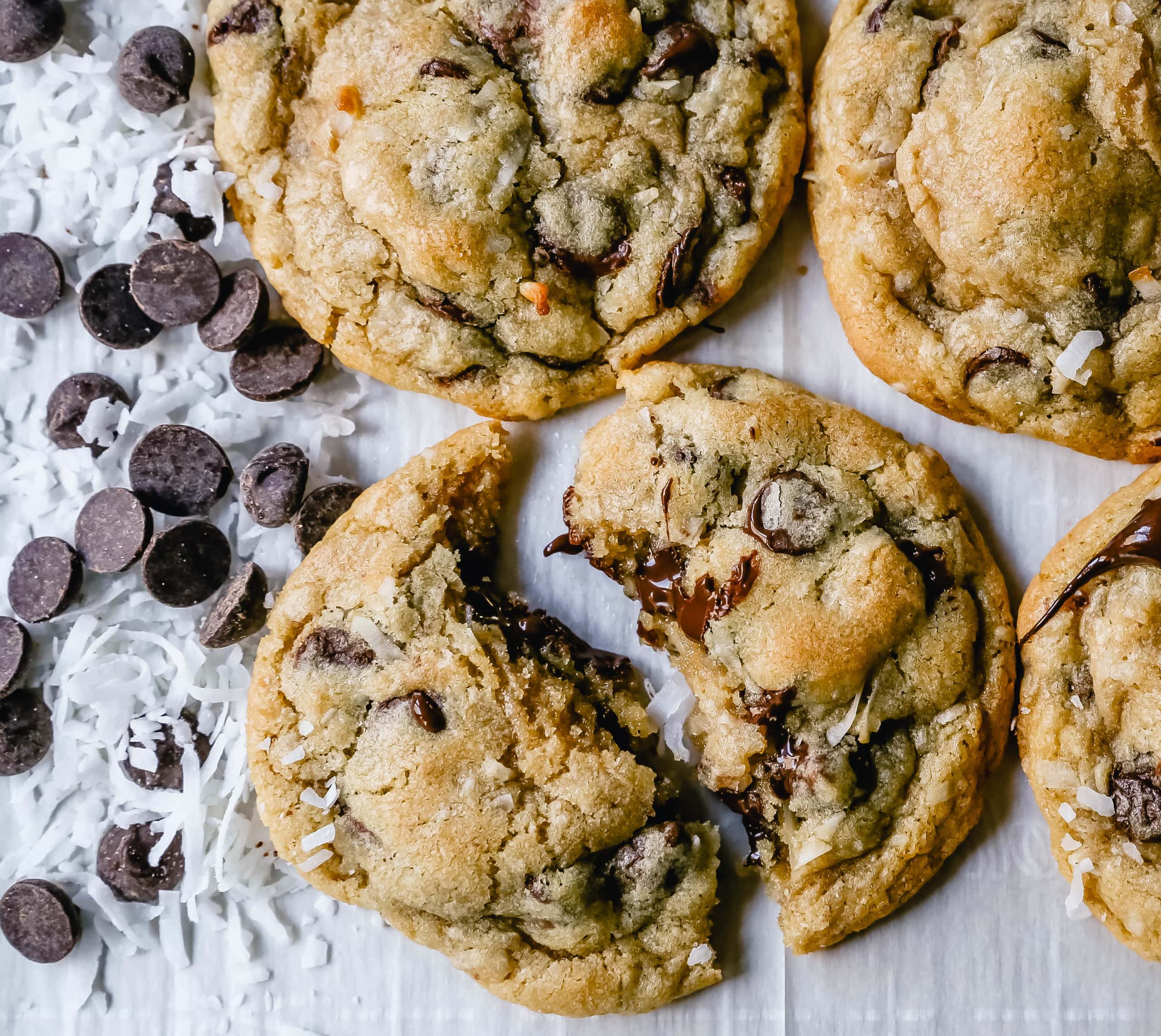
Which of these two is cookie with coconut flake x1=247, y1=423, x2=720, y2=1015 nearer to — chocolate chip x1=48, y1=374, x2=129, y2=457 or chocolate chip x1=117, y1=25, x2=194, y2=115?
chocolate chip x1=48, y1=374, x2=129, y2=457

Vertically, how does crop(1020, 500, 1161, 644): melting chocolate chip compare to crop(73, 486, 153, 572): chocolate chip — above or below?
above

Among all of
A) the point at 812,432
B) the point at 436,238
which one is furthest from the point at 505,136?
the point at 812,432

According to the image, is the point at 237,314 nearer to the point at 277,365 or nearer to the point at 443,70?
the point at 277,365

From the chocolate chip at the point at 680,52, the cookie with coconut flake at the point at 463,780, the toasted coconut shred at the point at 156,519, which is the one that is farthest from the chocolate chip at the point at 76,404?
the chocolate chip at the point at 680,52

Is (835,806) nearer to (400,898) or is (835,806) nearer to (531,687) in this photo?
(531,687)

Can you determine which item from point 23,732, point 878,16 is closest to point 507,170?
point 878,16

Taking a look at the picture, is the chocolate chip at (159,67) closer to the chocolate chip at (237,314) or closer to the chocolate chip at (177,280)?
the chocolate chip at (177,280)

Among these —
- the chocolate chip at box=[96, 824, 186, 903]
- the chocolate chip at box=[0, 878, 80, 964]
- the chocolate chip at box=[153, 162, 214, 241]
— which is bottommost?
the chocolate chip at box=[0, 878, 80, 964]

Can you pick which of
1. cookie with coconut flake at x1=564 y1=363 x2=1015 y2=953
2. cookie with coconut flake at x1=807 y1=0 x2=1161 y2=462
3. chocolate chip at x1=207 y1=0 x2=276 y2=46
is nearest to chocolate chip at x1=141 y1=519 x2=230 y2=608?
cookie with coconut flake at x1=564 y1=363 x2=1015 y2=953
